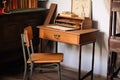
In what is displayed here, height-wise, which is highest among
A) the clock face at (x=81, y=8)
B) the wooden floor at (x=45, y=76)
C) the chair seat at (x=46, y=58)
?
the clock face at (x=81, y=8)

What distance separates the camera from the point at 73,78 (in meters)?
3.59

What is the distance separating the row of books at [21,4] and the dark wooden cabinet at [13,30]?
11 centimetres

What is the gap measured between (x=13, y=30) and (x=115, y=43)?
1.56 metres

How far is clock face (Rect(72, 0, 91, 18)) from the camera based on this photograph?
11.7ft

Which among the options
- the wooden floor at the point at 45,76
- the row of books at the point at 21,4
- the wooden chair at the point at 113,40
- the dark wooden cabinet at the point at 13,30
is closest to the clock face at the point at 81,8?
the wooden chair at the point at 113,40

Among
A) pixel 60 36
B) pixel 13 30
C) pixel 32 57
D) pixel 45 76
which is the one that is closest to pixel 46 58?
pixel 32 57

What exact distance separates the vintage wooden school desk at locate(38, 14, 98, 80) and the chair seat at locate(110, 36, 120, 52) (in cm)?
38

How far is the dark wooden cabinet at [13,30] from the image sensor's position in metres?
3.49

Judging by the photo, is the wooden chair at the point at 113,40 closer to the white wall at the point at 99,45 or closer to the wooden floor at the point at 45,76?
the white wall at the point at 99,45

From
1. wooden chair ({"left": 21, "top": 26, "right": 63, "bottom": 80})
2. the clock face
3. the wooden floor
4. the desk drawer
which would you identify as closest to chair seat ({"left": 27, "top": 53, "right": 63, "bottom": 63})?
wooden chair ({"left": 21, "top": 26, "right": 63, "bottom": 80})

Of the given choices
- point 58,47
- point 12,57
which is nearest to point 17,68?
point 12,57

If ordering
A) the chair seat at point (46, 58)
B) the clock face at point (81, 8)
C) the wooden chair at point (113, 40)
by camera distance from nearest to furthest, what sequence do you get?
the wooden chair at point (113, 40) < the chair seat at point (46, 58) < the clock face at point (81, 8)

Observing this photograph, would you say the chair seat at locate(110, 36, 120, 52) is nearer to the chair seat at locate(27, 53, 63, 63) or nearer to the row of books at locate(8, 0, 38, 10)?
the chair seat at locate(27, 53, 63, 63)

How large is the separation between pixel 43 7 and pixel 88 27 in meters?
1.12
